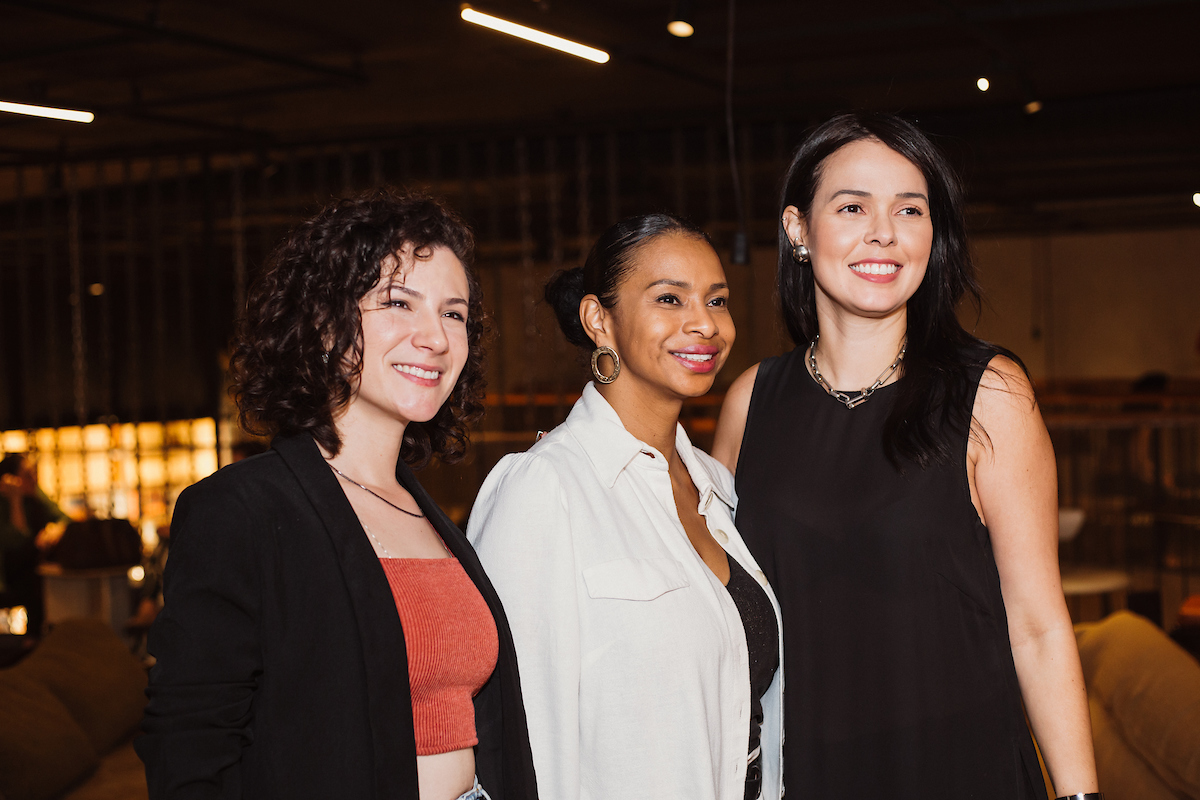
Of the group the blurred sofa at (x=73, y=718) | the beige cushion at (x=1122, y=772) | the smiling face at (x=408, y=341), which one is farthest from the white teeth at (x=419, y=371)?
the blurred sofa at (x=73, y=718)

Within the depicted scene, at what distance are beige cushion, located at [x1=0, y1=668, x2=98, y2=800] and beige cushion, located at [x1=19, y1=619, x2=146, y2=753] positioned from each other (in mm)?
201

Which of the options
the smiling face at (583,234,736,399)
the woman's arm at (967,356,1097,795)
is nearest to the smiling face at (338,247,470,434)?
the smiling face at (583,234,736,399)

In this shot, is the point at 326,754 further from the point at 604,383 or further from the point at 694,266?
the point at 694,266

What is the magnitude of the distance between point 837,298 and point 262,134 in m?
6.09

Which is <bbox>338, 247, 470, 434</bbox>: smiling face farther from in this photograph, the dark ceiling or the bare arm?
the dark ceiling

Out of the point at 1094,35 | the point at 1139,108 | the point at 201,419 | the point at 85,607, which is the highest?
the point at 1094,35

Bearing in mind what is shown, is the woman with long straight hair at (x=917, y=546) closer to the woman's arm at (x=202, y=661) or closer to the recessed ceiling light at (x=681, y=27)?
the woman's arm at (x=202, y=661)

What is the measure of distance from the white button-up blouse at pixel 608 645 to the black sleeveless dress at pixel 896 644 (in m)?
0.14

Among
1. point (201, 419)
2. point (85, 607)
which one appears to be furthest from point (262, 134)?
point (201, 419)

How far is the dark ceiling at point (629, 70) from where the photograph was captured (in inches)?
240

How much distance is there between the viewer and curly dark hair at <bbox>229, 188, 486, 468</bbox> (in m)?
1.49

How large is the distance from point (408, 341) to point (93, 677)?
130 inches

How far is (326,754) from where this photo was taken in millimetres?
1324

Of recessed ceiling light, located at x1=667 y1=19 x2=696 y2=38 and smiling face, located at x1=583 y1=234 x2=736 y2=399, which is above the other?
recessed ceiling light, located at x1=667 y1=19 x2=696 y2=38
